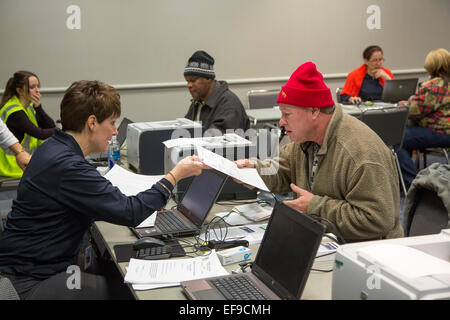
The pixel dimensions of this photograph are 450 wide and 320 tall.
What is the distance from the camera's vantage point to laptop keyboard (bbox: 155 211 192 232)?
85.4 inches

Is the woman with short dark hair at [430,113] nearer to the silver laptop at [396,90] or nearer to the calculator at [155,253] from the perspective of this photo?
the silver laptop at [396,90]

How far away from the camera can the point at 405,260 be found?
49.4 inches

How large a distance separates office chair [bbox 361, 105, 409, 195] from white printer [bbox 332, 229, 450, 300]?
3005 millimetres

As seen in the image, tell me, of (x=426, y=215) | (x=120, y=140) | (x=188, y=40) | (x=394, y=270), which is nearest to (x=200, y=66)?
(x=120, y=140)

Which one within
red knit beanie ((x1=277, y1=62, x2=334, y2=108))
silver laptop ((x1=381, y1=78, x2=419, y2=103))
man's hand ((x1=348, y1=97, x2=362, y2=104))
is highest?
red knit beanie ((x1=277, y1=62, x2=334, y2=108))

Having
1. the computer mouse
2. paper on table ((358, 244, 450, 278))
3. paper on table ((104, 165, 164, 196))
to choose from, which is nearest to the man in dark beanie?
paper on table ((104, 165, 164, 196))

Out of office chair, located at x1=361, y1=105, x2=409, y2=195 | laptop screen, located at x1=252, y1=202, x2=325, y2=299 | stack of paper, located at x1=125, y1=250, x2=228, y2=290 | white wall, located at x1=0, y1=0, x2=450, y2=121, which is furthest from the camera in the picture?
white wall, located at x1=0, y1=0, x2=450, y2=121

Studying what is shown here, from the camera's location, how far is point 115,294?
82.4 inches

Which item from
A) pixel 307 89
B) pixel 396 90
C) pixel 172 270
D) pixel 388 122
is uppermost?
pixel 307 89

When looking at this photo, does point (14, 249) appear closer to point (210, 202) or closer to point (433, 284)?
point (210, 202)

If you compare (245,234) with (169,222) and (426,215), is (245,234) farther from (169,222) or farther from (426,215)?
(426,215)

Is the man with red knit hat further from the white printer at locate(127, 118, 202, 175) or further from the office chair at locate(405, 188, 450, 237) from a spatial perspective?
the white printer at locate(127, 118, 202, 175)

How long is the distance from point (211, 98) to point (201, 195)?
4.89 feet

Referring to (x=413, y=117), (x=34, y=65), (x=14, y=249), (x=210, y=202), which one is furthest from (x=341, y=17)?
(x=14, y=249)
